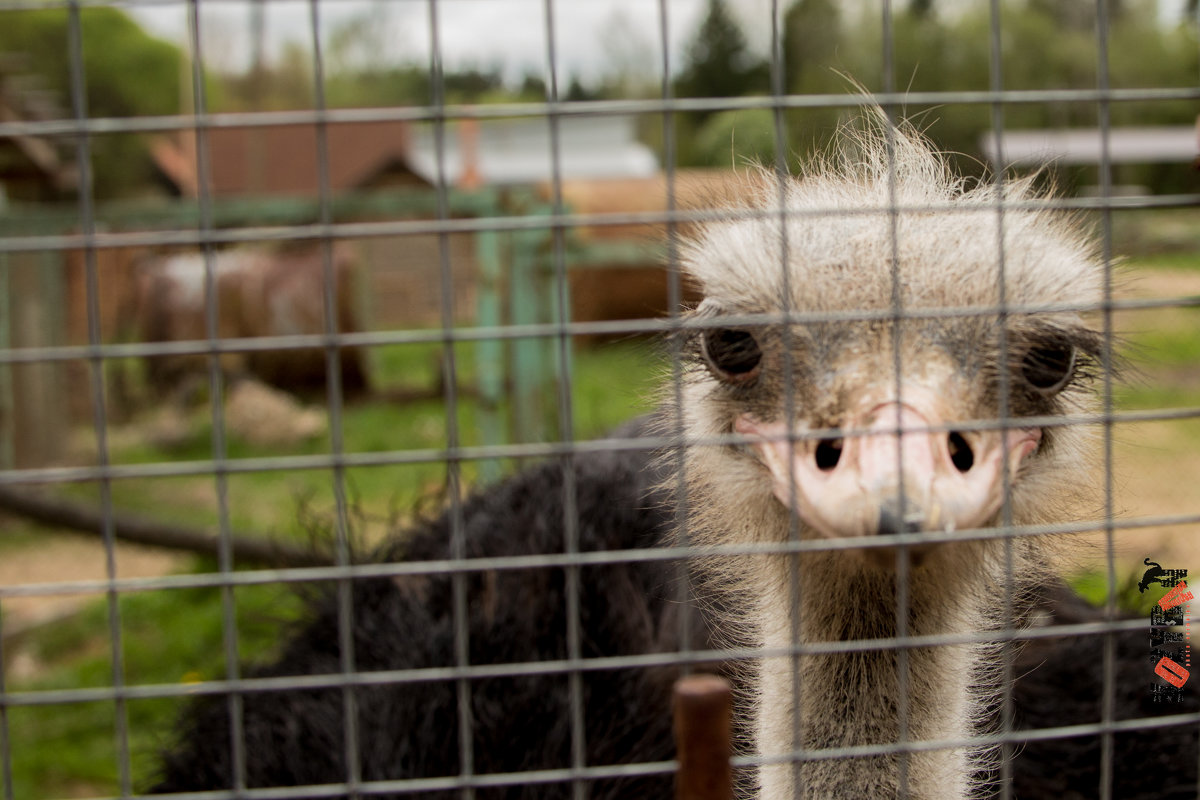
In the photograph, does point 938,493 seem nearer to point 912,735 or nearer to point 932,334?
point 932,334

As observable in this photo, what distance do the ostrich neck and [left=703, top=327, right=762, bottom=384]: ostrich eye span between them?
273 mm

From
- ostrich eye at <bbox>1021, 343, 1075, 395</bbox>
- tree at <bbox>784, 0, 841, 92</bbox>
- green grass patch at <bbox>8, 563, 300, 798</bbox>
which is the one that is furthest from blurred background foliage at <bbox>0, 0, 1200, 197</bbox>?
green grass patch at <bbox>8, 563, 300, 798</bbox>

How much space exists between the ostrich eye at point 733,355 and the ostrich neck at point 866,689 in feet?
0.90

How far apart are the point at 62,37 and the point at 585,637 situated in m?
15.0

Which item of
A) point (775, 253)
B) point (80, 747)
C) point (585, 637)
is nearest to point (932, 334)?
point (775, 253)

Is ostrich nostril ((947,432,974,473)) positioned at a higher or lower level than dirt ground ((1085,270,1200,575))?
higher

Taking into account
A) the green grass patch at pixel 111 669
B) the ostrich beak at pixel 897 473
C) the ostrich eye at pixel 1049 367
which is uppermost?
the ostrich eye at pixel 1049 367

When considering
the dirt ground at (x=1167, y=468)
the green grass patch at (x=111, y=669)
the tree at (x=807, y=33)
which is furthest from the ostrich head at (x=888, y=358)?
the tree at (x=807, y=33)

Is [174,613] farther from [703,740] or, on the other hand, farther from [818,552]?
[703,740]

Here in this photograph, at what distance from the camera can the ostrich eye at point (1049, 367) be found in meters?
1.47

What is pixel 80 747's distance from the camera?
3424 mm

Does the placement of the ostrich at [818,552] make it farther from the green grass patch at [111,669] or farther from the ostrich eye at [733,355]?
the green grass patch at [111,669]

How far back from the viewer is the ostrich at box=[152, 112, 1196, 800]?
1177mm

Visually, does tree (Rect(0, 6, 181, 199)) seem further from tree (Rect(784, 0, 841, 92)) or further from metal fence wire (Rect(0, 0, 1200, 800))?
metal fence wire (Rect(0, 0, 1200, 800))
